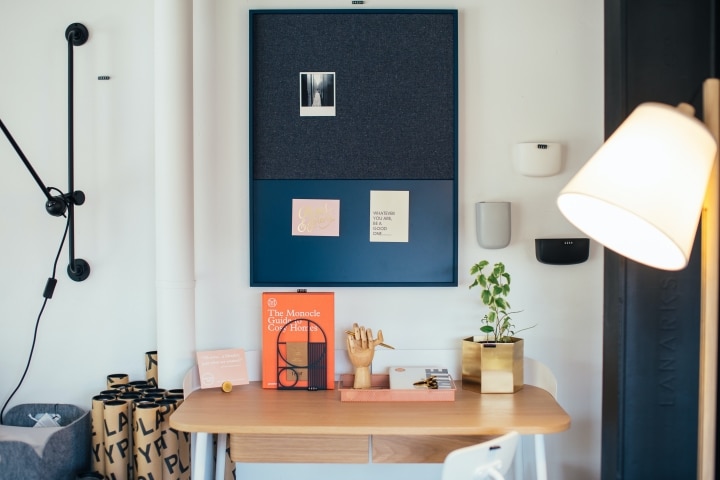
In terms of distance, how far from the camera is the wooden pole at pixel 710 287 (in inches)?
45.8

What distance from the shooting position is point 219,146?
6.37 ft

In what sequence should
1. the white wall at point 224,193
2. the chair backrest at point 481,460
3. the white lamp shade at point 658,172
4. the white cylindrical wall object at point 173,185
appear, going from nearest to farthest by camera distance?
the white lamp shade at point 658,172, the chair backrest at point 481,460, the white cylindrical wall object at point 173,185, the white wall at point 224,193

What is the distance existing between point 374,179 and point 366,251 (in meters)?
0.24

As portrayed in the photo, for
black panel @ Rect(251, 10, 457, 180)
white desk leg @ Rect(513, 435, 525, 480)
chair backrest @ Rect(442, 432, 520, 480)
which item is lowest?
white desk leg @ Rect(513, 435, 525, 480)

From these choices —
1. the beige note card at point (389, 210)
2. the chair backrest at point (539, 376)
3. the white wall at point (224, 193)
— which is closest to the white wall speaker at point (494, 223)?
the white wall at point (224, 193)

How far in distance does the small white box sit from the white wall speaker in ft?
0.47

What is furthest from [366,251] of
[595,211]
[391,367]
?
[595,211]

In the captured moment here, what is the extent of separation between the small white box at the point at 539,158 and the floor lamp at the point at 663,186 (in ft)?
2.33

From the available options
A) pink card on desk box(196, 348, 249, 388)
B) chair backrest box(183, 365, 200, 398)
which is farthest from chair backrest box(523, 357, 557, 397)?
chair backrest box(183, 365, 200, 398)

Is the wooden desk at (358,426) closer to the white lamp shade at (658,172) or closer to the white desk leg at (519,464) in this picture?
the white desk leg at (519,464)

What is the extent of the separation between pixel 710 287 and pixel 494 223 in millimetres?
750

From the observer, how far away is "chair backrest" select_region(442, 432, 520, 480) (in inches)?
49.8

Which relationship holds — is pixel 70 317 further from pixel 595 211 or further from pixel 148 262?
pixel 595 211

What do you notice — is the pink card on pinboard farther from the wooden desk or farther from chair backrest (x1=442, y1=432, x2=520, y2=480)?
chair backrest (x1=442, y1=432, x2=520, y2=480)
